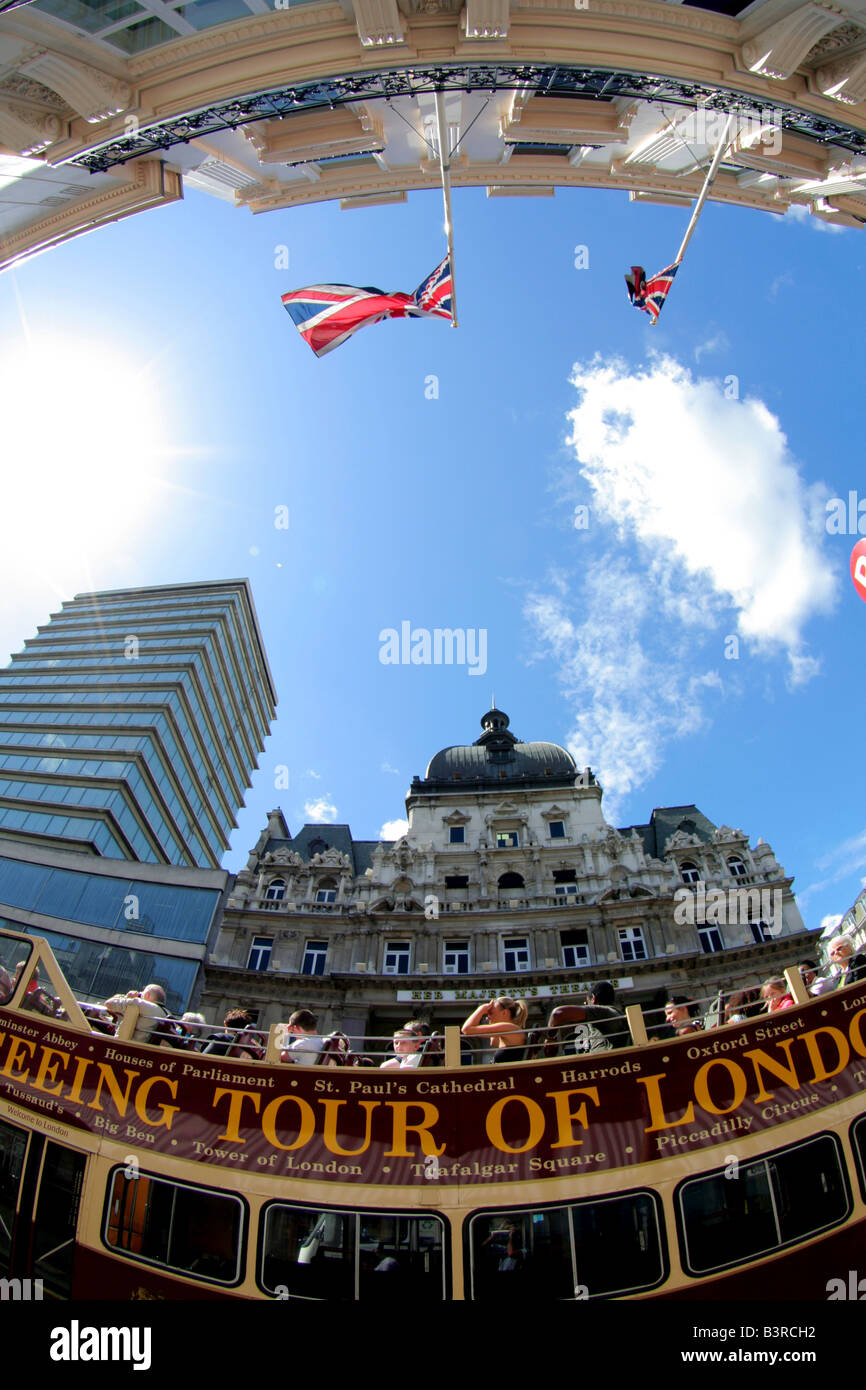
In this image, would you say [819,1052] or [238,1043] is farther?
[238,1043]

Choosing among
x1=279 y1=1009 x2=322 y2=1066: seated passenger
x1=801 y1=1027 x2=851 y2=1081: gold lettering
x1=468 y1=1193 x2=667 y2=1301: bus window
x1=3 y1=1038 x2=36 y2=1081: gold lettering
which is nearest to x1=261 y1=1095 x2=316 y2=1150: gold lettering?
x1=279 y1=1009 x2=322 y2=1066: seated passenger

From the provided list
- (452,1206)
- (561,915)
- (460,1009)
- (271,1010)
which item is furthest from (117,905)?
(452,1206)

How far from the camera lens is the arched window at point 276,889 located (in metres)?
31.4

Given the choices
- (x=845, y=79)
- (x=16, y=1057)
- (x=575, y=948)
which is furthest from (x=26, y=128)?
(x=575, y=948)

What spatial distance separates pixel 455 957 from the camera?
93.8ft

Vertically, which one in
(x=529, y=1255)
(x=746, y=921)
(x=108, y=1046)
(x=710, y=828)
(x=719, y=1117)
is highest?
(x=710, y=828)

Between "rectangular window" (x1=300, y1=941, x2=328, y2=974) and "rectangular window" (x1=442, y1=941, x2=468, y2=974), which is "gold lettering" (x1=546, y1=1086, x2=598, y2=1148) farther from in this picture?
"rectangular window" (x1=300, y1=941, x2=328, y2=974)

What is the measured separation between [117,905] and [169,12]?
28.3 metres

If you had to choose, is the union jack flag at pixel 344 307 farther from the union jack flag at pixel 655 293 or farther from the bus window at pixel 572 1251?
the bus window at pixel 572 1251

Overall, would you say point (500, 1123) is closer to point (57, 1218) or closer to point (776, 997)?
point (776, 997)

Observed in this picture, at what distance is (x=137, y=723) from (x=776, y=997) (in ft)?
164

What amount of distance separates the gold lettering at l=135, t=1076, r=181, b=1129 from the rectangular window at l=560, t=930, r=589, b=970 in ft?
75.0

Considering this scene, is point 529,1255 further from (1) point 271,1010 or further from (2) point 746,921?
(2) point 746,921

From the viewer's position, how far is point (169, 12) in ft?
44.9
